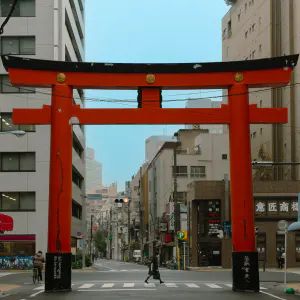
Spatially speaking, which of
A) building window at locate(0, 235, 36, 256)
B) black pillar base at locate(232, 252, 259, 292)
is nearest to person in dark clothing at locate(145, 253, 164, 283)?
black pillar base at locate(232, 252, 259, 292)

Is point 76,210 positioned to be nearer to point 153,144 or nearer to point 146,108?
point 146,108

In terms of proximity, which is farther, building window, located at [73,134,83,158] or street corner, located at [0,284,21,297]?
building window, located at [73,134,83,158]

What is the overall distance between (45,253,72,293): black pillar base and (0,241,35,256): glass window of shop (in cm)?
3202

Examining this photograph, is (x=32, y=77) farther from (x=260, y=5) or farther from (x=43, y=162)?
(x=260, y=5)

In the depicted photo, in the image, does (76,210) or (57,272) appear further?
(76,210)

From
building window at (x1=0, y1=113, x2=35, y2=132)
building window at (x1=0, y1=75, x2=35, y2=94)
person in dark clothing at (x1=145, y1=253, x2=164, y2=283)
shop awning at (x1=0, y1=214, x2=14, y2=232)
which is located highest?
building window at (x1=0, y1=75, x2=35, y2=94)

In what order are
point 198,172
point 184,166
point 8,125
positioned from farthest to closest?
point 184,166, point 198,172, point 8,125

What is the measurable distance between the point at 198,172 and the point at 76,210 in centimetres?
2028

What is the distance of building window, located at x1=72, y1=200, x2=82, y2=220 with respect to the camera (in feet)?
239

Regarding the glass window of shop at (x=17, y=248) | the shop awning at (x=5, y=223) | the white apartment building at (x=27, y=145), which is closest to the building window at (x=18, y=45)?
the white apartment building at (x=27, y=145)

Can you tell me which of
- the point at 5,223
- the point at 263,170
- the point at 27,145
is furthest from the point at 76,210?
the point at 5,223

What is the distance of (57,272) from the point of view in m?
26.5

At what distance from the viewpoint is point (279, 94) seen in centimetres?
7194

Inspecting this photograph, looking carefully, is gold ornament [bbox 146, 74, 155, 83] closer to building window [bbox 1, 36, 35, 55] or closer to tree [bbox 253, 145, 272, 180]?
building window [bbox 1, 36, 35, 55]
